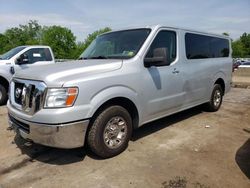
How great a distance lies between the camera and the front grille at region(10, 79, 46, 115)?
367 cm

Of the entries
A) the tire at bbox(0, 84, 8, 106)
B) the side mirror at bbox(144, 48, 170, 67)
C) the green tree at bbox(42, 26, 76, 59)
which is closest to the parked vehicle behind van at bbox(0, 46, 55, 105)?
the tire at bbox(0, 84, 8, 106)

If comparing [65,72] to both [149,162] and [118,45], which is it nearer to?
[118,45]

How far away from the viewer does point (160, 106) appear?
500 centimetres

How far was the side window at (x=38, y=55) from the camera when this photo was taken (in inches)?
372

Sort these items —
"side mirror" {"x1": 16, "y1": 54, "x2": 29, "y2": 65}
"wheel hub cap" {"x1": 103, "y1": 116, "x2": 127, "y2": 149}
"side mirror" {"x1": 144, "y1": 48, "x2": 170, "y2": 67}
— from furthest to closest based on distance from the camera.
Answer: "side mirror" {"x1": 16, "y1": 54, "x2": 29, "y2": 65} → "side mirror" {"x1": 144, "y1": 48, "x2": 170, "y2": 67} → "wheel hub cap" {"x1": 103, "y1": 116, "x2": 127, "y2": 149}

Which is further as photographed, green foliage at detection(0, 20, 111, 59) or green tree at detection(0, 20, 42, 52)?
green tree at detection(0, 20, 42, 52)

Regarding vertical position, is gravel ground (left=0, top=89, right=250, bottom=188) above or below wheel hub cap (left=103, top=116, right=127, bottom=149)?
below

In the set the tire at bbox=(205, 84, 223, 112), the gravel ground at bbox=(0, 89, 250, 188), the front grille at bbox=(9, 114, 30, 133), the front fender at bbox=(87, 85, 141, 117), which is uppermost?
the front fender at bbox=(87, 85, 141, 117)

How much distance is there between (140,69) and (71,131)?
1568 millimetres

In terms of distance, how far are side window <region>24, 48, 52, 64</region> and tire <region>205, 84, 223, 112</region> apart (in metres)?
5.83

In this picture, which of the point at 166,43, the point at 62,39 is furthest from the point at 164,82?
the point at 62,39

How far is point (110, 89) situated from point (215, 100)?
4.08 meters

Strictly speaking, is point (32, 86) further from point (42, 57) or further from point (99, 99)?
point (42, 57)

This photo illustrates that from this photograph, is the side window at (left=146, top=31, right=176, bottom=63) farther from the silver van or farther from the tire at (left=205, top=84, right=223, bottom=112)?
the tire at (left=205, top=84, right=223, bottom=112)
